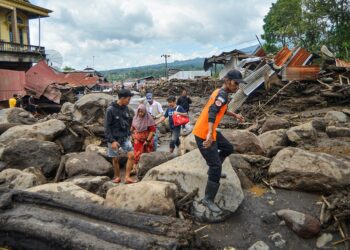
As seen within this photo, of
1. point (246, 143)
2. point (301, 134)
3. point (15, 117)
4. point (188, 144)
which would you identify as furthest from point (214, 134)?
point (15, 117)

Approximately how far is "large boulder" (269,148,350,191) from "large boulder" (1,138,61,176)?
4.45 metres

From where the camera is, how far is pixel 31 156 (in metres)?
6.97

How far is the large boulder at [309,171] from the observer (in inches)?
193

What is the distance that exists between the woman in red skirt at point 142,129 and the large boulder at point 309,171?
2442mm

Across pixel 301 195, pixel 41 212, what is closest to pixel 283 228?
pixel 301 195

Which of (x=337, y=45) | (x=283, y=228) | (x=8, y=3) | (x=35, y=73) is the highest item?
(x=8, y=3)

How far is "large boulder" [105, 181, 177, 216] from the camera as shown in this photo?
14.0ft

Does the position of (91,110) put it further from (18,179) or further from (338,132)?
(338,132)

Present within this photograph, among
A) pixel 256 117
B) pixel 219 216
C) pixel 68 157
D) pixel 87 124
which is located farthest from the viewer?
pixel 256 117

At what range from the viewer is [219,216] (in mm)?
4500

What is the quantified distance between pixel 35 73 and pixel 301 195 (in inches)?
645

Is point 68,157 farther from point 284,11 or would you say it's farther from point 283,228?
point 284,11

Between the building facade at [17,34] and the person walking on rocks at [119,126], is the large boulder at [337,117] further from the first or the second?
the building facade at [17,34]

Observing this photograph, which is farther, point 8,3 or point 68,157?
point 8,3
